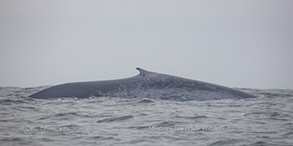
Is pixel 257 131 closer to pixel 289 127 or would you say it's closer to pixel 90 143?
pixel 289 127

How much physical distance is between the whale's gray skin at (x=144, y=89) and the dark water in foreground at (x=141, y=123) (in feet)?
1.45

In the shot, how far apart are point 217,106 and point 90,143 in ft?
19.7

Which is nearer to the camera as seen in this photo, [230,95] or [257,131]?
[257,131]

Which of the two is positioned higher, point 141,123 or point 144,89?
point 144,89

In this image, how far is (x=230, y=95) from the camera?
14.0 metres

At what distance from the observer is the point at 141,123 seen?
9242 mm

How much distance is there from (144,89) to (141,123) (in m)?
4.02

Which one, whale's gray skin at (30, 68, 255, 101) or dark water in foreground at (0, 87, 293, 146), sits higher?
whale's gray skin at (30, 68, 255, 101)

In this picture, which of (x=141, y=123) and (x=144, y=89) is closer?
(x=141, y=123)

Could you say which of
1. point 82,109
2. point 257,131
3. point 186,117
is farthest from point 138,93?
point 257,131

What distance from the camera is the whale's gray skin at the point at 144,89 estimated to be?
1299 cm

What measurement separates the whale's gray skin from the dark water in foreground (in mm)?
441

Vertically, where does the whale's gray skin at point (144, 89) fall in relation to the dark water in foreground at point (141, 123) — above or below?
above

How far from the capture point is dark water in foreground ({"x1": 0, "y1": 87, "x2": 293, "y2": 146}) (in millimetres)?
7371
